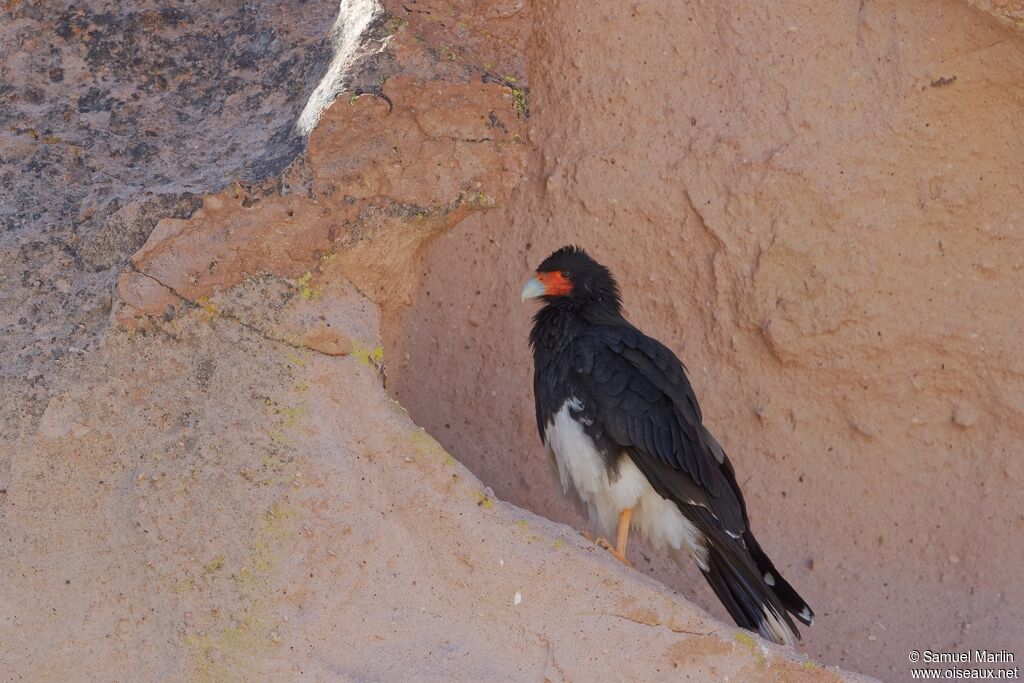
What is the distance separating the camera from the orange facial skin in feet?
17.4

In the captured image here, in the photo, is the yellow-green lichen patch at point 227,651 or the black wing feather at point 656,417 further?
the black wing feather at point 656,417

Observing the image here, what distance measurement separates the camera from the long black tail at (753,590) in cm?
475

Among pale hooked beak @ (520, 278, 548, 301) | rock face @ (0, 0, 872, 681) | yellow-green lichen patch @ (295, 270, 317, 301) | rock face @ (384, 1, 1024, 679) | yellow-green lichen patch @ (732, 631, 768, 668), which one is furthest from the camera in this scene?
rock face @ (384, 1, 1024, 679)

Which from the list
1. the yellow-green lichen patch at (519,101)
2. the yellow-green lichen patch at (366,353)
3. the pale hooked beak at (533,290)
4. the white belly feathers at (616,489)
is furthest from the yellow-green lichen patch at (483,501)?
the yellow-green lichen patch at (519,101)

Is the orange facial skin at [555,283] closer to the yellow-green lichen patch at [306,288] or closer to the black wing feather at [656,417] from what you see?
the black wing feather at [656,417]

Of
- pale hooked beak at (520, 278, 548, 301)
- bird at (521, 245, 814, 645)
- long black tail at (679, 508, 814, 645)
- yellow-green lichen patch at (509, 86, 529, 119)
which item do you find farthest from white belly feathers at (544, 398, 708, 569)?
yellow-green lichen patch at (509, 86, 529, 119)

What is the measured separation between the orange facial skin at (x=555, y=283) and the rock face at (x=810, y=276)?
1.85 feet

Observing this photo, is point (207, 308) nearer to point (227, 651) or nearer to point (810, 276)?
point (227, 651)

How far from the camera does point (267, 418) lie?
4.06 meters

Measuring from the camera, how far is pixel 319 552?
3.86 m

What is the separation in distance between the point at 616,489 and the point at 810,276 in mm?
1456

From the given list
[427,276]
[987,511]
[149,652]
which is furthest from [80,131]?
[987,511]

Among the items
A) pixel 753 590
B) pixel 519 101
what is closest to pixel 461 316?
pixel 519 101

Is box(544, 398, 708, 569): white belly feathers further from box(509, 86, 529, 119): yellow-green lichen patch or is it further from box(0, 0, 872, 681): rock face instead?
box(509, 86, 529, 119): yellow-green lichen patch
